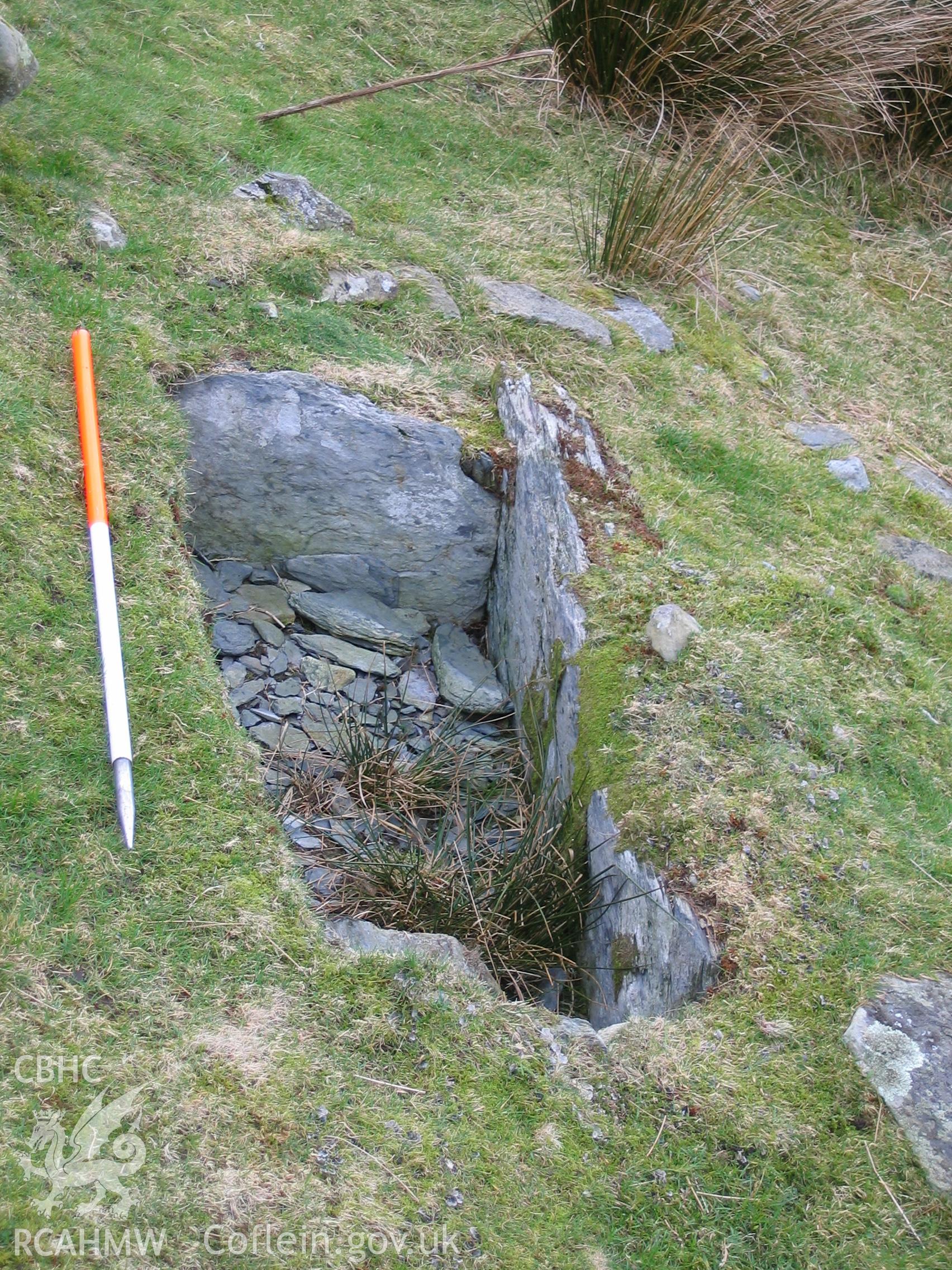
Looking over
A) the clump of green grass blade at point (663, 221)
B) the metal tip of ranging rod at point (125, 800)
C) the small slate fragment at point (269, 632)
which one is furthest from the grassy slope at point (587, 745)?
the small slate fragment at point (269, 632)

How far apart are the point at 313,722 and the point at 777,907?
150 cm

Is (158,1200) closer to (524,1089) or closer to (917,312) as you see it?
(524,1089)

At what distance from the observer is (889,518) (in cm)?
415

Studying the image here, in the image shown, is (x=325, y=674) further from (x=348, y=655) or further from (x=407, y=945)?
(x=407, y=945)

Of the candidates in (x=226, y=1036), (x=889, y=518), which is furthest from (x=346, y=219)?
(x=226, y=1036)

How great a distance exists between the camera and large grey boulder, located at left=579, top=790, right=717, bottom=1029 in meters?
2.49

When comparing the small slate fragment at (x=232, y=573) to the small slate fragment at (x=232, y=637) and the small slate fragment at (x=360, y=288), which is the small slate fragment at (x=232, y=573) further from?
the small slate fragment at (x=360, y=288)

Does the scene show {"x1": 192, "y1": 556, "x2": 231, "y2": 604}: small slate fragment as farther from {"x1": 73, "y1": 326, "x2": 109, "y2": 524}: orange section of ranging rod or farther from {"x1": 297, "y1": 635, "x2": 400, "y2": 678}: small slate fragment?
{"x1": 73, "y1": 326, "x2": 109, "y2": 524}: orange section of ranging rod

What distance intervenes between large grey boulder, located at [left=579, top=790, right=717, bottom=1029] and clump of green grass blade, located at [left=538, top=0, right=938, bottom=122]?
14.3ft

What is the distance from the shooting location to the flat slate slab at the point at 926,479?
4.45m

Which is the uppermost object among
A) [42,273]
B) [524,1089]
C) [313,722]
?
[42,273]

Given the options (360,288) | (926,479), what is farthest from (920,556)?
(360,288)

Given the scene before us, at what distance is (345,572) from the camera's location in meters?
3.76

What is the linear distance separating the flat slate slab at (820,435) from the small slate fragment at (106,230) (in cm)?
268
